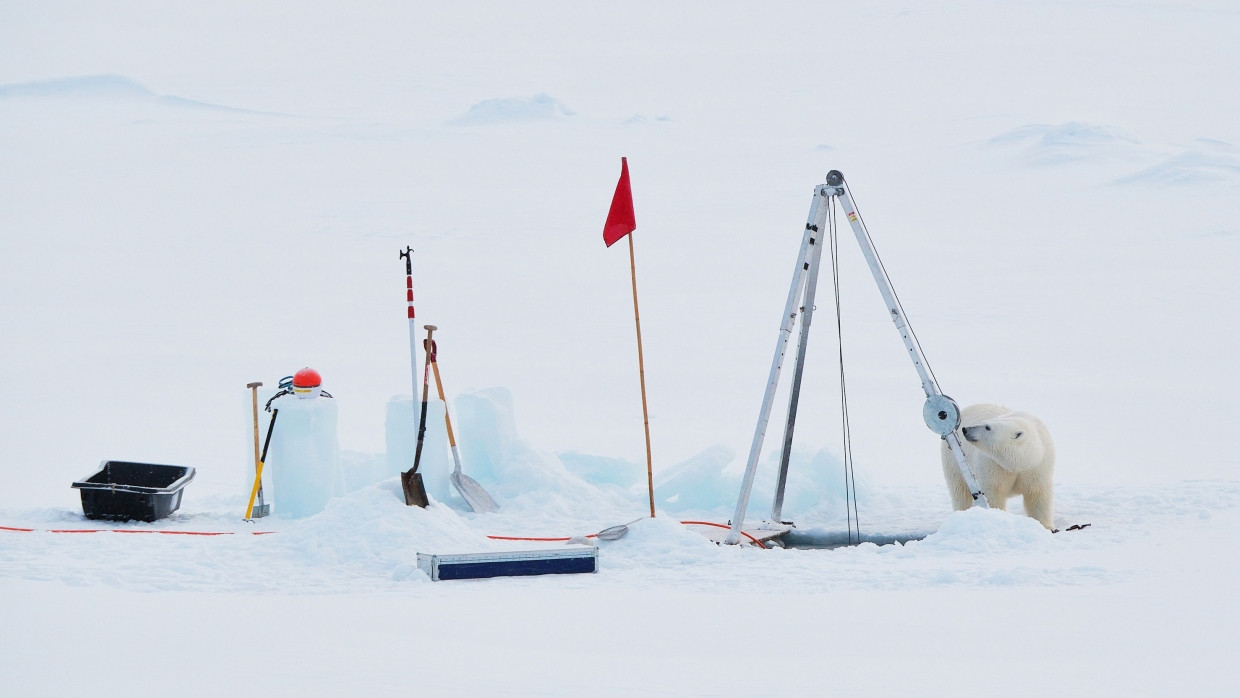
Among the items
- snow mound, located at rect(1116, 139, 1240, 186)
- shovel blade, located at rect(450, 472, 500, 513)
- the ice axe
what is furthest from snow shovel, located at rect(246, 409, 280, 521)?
snow mound, located at rect(1116, 139, 1240, 186)

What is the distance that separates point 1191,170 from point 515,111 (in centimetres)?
2040

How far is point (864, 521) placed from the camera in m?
9.07

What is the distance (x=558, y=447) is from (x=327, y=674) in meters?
7.33

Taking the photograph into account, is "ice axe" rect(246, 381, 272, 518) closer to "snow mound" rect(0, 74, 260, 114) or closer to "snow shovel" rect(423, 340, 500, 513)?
"snow shovel" rect(423, 340, 500, 513)

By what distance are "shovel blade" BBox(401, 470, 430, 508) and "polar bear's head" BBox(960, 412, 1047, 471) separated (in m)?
3.44

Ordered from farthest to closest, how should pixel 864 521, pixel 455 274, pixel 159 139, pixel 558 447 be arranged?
pixel 159 139, pixel 455 274, pixel 558 447, pixel 864 521

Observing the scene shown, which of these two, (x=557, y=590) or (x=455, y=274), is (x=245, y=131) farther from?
(x=557, y=590)

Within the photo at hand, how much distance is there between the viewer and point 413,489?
24.7 ft

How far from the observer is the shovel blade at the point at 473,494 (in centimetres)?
902

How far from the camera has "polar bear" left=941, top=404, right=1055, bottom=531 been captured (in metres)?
8.01

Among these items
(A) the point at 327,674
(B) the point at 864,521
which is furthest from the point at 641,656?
(B) the point at 864,521

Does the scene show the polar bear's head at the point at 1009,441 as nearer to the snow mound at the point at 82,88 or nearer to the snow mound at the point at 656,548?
the snow mound at the point at 656,548

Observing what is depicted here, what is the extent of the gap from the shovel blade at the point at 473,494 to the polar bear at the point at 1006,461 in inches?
124

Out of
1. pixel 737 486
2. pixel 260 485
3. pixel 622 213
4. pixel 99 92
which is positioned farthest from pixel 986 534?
pixel 99 92
